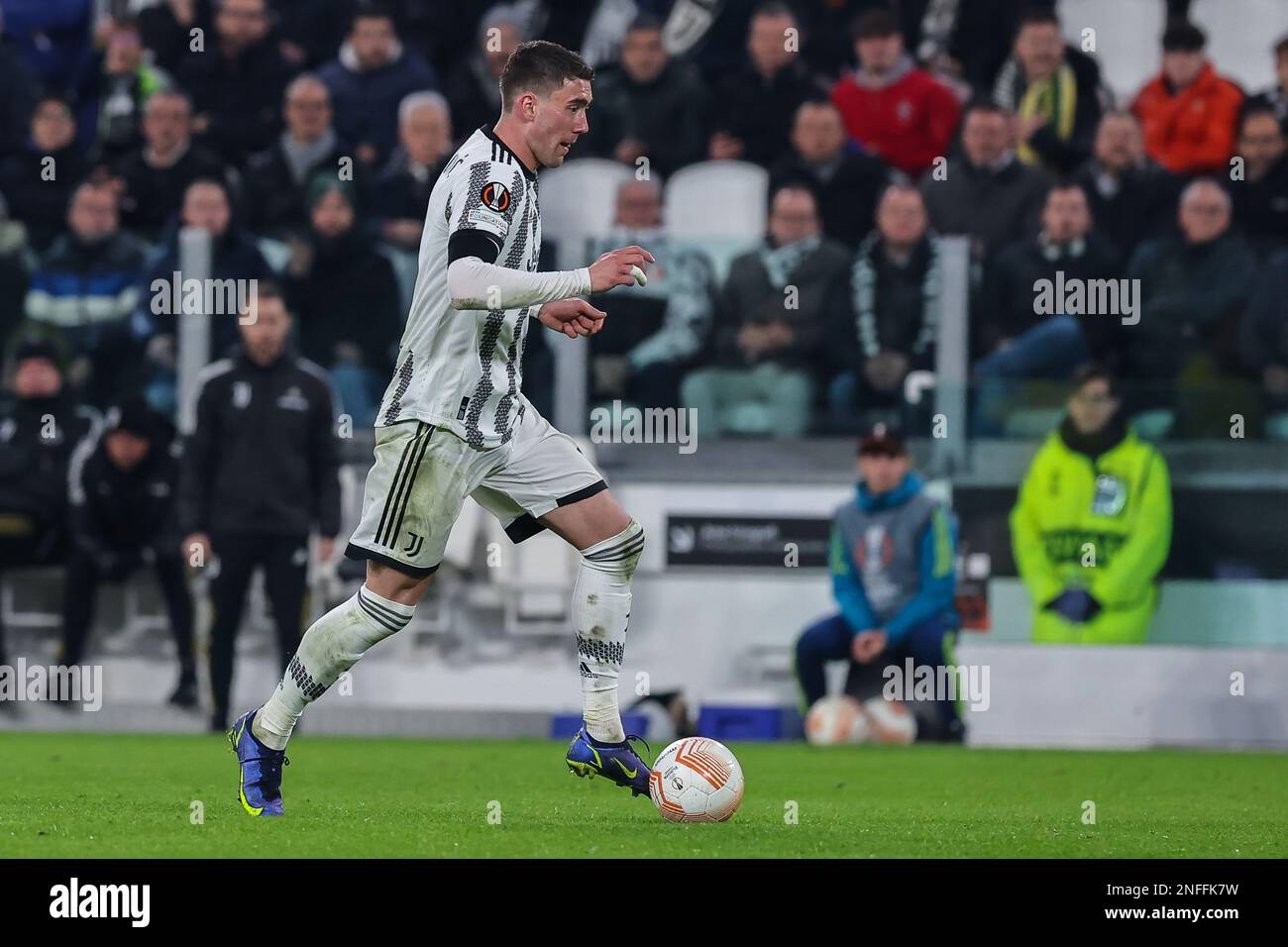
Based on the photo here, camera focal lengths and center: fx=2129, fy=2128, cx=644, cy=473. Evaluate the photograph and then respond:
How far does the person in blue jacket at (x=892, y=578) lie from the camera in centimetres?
1218

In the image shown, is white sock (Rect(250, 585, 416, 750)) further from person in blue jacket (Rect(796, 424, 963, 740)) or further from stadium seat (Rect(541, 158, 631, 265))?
stadium seat (Rect(541, 158, 631, 265))

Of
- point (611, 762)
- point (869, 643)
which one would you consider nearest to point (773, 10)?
point (869, 643)

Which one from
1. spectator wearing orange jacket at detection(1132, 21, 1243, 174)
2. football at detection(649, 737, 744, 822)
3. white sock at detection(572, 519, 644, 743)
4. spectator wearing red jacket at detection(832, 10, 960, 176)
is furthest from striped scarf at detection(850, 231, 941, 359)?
football at detection(649, 737, 744, 822)

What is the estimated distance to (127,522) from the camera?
1309 centimetres

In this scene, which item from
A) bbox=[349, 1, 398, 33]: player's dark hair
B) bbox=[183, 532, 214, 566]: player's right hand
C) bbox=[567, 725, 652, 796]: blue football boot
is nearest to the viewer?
bbox=[567, 725, 652, 796]: blue football boot

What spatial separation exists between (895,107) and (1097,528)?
131 inches

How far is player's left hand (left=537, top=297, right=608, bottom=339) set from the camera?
6.72 metres

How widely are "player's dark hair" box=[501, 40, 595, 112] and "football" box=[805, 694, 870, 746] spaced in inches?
242

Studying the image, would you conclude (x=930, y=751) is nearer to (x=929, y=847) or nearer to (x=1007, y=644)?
(x=1007, y=644)

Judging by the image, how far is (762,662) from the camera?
41.8 feet

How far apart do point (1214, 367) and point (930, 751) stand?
9.83 feet

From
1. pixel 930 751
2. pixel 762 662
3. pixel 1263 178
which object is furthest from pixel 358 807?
pixel 1263 178

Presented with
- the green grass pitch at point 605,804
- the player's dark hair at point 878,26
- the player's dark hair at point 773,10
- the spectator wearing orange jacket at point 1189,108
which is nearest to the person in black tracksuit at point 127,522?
the green grass pitch at point 605,804
